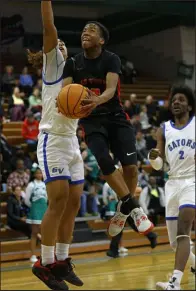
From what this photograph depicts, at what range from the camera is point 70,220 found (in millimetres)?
5223

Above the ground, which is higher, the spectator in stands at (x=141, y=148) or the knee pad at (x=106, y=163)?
the knee pad at (x=106, y=163)

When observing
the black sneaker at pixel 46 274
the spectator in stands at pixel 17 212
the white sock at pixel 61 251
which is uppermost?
the white sock at pixel 61 251

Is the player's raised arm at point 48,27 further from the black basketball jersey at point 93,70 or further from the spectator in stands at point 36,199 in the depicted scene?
the spectator in stands at point 36,199

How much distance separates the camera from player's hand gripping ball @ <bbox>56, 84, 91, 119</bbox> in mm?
4453

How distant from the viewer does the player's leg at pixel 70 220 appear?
16.8 ft

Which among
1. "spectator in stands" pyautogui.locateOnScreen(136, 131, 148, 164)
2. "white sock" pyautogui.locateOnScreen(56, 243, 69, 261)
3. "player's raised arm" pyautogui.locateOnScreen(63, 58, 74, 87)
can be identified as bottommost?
"white sock" pyautogui.locateOnScreen(56, 243, 69, 261)

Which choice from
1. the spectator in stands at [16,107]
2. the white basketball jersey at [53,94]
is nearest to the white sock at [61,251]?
the white basketball jersey at [53,94]

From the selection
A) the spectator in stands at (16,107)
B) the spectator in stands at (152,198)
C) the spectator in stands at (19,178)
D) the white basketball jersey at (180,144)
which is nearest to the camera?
the white basketball jersey at (180,144)

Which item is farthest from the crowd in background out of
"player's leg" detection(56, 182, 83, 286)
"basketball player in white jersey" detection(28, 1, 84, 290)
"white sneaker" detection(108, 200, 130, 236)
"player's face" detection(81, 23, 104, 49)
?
"player's face" detection(81, 23, 104, 49)

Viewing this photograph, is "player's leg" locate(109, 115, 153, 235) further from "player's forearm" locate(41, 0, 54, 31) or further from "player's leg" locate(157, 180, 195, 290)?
"player's leg" locate(157, 180, 195, 290)

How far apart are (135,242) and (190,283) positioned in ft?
12.3

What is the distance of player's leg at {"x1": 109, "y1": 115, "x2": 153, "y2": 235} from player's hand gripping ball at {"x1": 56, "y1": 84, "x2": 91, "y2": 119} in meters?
0.83

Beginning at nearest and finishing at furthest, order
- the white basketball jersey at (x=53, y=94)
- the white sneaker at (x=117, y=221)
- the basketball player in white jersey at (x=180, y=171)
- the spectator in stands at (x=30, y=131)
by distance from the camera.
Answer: the white basketball jersey at (x=53, y=94) → the white sneaker at (x=117, y=221) → the basketball player in white jersey at (x=180, y=171) → the spectator in stands at (x=30, y=131)

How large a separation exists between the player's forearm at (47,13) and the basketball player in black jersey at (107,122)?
18.0 inches
